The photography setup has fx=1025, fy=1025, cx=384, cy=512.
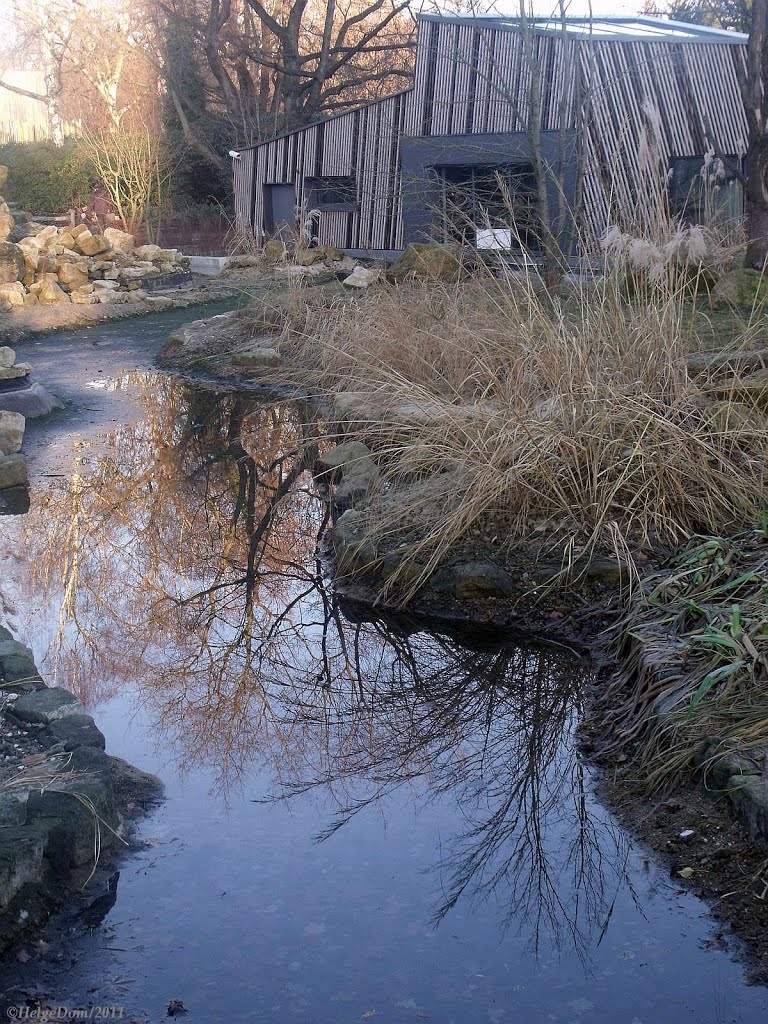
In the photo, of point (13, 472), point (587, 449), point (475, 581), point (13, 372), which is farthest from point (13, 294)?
point (587, 449)

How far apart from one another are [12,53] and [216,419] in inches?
1082

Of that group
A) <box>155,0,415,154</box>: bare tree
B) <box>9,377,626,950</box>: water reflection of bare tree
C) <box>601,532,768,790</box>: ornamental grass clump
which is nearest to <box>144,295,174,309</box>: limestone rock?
<box>155,0,415,154</box>: bare tree

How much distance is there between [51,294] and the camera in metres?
16.1

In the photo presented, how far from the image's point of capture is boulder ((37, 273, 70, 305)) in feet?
52.6

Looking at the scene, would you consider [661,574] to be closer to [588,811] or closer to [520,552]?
[520,552]

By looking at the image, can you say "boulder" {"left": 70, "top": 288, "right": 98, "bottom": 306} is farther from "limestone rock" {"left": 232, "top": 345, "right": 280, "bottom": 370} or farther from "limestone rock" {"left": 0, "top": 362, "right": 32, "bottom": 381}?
"limestone rock" {"left": 0, "top": 362, "right": 32, "bottom": 381}

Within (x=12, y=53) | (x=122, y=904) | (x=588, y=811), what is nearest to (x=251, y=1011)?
(x=122, y=904)

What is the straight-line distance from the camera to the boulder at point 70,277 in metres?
17.2

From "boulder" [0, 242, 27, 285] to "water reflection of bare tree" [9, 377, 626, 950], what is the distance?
32.9 ft

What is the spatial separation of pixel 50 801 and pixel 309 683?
1.58 meters

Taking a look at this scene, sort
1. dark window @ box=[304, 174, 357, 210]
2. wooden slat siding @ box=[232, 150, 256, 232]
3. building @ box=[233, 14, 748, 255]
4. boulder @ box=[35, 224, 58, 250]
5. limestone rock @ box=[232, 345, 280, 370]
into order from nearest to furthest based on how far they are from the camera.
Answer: limestone rock @ box=[232, 345, 280, 370] → building @ box=[233, 14, 748, 255] → boulder @ box=[35, 224, 58, 250] → dark window @ box=[304, 174, 357, 210] → wooden slat siding @ box=[232, 150, 256, 232]

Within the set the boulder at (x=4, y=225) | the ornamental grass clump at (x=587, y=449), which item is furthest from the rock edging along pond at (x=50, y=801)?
the boulder at (x=4, y=225)

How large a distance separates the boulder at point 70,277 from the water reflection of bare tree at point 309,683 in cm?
1106

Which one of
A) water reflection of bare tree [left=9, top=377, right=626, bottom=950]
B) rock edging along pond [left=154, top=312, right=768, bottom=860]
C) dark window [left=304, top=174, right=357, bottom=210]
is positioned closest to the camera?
water reflection of bare tree [left=9, top=377, right=626, bottom=950]
